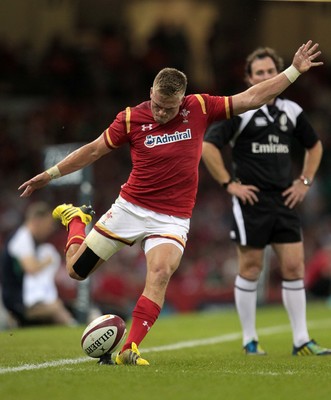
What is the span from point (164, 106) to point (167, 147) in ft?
1.20

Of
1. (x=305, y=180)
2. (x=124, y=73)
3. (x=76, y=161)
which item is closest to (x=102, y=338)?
(x=76, y=161)

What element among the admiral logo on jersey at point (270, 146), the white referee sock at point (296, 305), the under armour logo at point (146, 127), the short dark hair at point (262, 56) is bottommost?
the white referee sock at point (296, 305)

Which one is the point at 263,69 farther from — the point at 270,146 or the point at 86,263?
the point at 86,263

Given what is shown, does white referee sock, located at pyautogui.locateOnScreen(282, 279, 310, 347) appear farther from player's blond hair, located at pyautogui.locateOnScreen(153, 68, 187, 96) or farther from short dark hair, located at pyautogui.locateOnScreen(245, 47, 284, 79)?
player's blond hair, located at pyautogui.locateOnScreen(153, 68, 187, 96)

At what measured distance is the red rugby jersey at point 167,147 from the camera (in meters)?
7.52

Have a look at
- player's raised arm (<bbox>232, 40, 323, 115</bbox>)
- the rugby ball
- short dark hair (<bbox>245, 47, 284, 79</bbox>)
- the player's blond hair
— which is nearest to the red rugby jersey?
player's raised arm (<bbox>232, 40, 323, 115</bbox>)

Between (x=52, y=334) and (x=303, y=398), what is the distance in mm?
5980

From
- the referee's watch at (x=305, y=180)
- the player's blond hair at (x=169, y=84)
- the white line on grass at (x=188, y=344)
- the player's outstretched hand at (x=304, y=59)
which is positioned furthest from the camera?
the referee's watch at (x=305, y=180)

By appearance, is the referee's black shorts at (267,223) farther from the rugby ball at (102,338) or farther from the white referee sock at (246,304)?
the rugby ball at (102,338)

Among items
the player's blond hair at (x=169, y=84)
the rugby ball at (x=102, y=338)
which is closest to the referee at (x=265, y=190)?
the player's blond hair at (x=169, y=84)

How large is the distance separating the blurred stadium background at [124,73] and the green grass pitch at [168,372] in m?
10.2

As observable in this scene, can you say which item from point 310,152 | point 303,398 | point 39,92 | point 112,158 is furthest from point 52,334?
point 39,92

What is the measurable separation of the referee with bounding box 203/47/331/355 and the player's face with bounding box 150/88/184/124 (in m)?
1.56

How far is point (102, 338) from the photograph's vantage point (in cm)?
720
